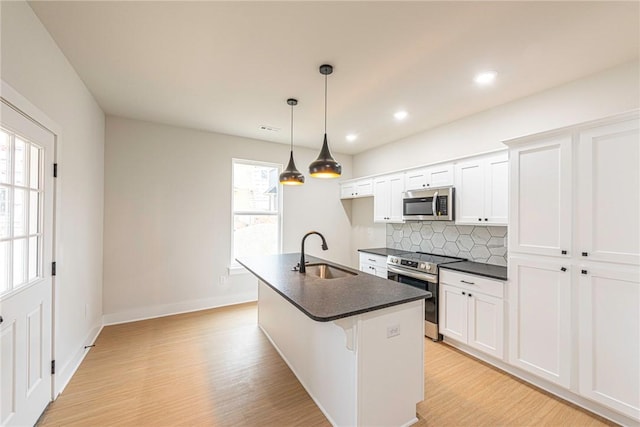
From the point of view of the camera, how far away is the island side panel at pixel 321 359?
173cm

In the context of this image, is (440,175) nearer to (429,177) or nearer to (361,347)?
(429,177)

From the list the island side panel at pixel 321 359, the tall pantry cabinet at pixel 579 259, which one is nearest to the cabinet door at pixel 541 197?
the tall pantry cabinet at pixel 579 259

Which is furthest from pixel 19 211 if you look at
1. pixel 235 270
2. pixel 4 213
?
pixel 235 270

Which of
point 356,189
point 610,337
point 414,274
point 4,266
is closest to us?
point 4,266

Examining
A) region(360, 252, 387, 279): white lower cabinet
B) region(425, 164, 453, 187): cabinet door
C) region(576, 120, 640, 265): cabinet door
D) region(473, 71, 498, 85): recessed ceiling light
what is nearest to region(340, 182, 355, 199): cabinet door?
region(360, 252, 387, 279): white lower cabinet

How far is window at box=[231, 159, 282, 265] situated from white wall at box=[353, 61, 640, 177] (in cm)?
219

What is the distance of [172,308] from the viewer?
12.8 feet

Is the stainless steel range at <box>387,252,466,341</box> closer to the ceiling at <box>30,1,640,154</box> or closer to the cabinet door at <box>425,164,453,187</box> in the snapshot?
the cabinet door at <box>425,164,453,187</box>

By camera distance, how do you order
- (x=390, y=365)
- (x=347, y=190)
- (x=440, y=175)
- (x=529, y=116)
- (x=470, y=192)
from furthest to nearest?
1. (x=347, y=190)
2. (x=440, y=175)
3. (x=470, y=192)
4. (x=529, y=116)
5. (x=390, y=365)

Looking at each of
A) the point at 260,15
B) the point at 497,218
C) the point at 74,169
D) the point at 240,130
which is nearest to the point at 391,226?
the point at 497,218

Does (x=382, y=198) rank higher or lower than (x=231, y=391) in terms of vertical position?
higher

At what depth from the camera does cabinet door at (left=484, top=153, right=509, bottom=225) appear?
9.07 feet

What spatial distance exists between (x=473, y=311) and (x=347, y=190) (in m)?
3.06

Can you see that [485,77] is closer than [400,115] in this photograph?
Yes
